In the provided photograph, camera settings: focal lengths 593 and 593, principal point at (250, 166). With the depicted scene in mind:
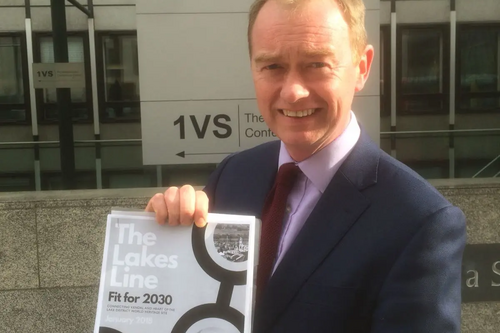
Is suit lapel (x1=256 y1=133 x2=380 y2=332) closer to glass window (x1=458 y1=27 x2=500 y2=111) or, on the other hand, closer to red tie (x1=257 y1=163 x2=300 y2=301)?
red tie (x1=257 y1=163 x2=300 y2=301)

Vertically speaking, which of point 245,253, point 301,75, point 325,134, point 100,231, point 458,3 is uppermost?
point 458,3

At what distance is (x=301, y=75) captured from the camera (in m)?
1.38

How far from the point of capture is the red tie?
1473mm

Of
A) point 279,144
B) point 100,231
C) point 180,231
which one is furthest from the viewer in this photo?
point 100,231

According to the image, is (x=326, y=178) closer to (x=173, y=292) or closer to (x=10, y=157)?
(x=173, y=292)

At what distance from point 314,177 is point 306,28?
385 mm

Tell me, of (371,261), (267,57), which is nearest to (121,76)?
(267,57)

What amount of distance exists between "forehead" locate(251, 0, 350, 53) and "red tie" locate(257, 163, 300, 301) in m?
0.34

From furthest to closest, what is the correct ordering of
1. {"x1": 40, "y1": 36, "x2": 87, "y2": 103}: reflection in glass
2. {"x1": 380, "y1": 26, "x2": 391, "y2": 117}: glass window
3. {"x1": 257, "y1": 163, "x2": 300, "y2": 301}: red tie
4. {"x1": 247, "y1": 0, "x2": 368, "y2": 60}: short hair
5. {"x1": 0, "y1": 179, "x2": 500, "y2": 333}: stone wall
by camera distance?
{"x1": 380, "y1": 26, "x2": 391, "y2": 117}: glass window → {"x1": 40, "y1": 36, "x2": 87, "y2": 103}: reflection in glass → {"x1": 0, "y1": 179, "x2": 500, "y2": 333}: stone wall → {"x1": 257, "y1": 163, "x2": 300, "y2": 301}: red tie → {"x1": 247, "y1": 0, "x2": 368, "y2": 60}: short hair

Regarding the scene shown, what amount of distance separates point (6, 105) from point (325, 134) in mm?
3986

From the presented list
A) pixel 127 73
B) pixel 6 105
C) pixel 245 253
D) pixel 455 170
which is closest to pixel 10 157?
pixel 6 105

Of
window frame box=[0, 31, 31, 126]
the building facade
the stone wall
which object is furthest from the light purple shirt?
window frame box=[0, 31, 31, 126]

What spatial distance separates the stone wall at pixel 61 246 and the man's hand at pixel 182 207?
289 cm

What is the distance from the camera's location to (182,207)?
1444mm
